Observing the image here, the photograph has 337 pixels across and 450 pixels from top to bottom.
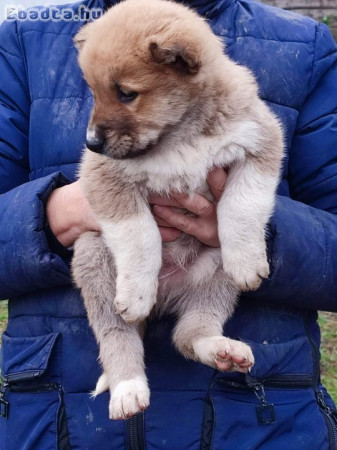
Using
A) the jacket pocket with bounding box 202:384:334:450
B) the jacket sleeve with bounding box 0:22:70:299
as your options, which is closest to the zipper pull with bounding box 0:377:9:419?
the jacket sleeve with bounding box 0:22:70:299

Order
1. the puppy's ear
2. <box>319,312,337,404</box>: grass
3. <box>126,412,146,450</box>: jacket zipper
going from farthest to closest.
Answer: <box>319,312,337,404</box>: grass, <box>126,412,146,450</box>: jacket zipper, the puppy's ear

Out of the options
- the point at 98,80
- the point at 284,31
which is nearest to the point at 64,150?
the point at 98,80

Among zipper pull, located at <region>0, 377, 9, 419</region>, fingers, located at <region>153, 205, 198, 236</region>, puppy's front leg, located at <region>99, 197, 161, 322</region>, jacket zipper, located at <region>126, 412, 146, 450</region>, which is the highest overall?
fingers, located at <region>153, 205, 198, 236</region>

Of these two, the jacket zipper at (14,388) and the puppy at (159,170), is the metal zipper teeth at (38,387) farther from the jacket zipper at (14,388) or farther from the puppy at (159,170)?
the puppy at (159,170)

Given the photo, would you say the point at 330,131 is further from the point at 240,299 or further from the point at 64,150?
the point at 64,150

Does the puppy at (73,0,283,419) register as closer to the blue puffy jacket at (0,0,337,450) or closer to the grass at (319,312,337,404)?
the blue puffy jacket at (0,0,337,450)

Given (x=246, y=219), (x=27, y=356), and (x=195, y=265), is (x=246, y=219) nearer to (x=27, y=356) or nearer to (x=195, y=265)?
(x=195, y=265)

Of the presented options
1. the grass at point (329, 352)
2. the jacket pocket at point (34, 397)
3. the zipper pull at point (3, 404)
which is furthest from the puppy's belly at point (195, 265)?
the grass at point (329, 352)
